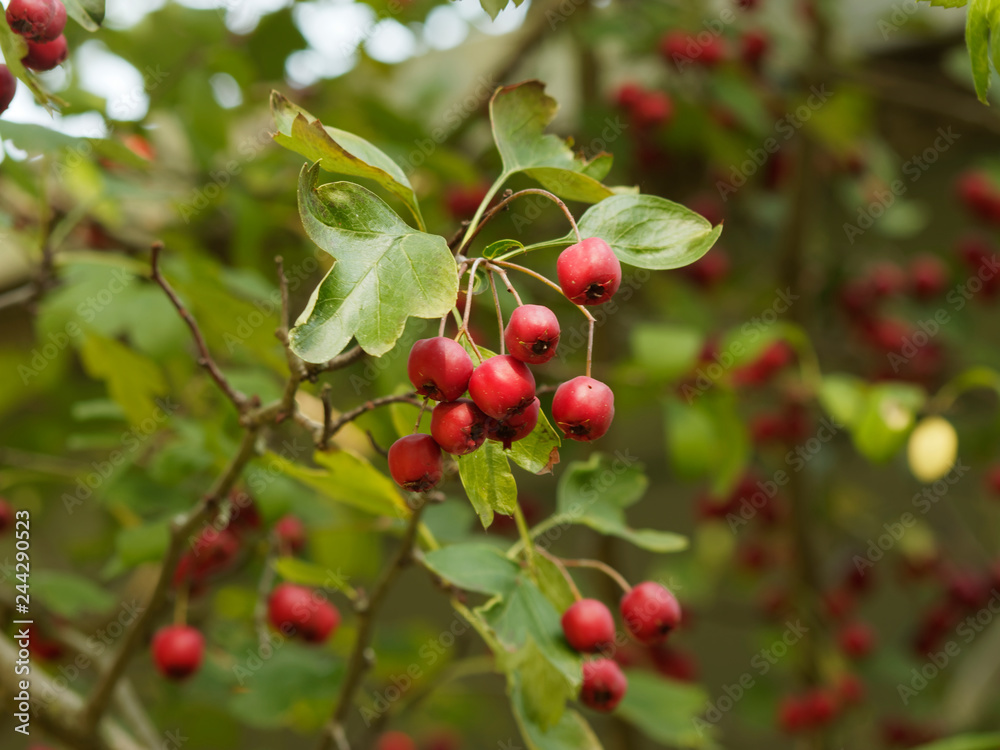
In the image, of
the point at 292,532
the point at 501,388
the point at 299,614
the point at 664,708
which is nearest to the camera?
the point at 501,388

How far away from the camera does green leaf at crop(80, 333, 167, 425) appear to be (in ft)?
3.77

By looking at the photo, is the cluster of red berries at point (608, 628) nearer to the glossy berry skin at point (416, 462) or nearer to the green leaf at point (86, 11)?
the glossy berry skin at point (416, 462)

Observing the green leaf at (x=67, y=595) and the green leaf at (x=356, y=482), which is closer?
the green leaf at (x=356, y=482)

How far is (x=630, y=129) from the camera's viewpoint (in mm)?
2092

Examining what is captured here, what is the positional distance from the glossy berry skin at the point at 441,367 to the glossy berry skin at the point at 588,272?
85mm

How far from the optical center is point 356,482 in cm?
79

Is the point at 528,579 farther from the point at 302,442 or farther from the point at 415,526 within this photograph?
the point at 302,442

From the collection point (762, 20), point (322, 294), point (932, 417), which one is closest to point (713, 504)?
point (932, 417)

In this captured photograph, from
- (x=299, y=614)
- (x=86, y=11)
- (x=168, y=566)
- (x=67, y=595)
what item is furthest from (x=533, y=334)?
(x=67, y=595)

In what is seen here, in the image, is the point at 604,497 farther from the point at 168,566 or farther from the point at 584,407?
the point at 168,566

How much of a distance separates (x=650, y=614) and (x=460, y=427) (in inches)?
13.1

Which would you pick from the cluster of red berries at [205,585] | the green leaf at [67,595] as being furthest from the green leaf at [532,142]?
the green leaf at [67,595]

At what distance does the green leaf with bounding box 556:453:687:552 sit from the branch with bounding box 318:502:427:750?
0.17 m

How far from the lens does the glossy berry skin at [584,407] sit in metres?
0.58
